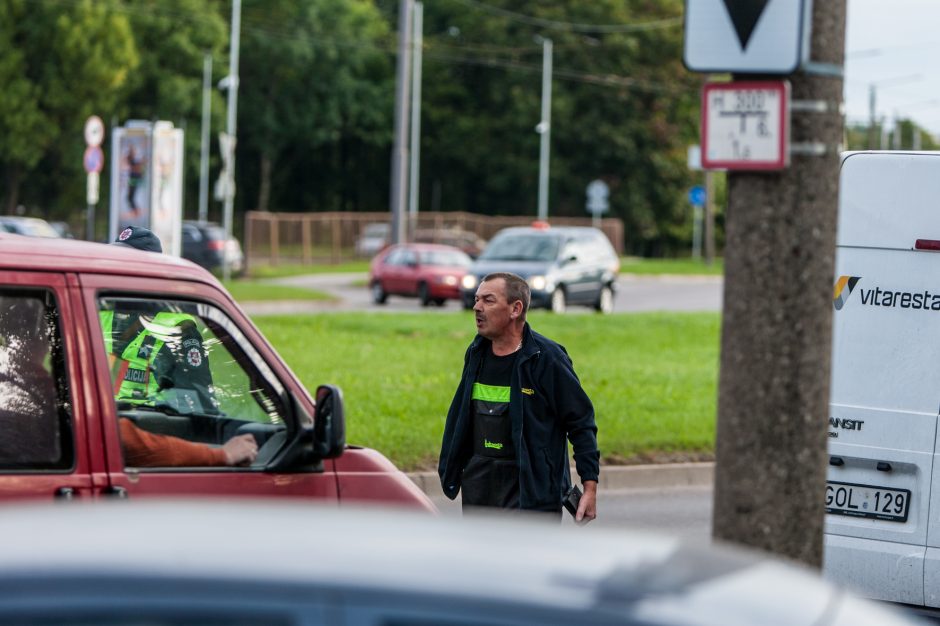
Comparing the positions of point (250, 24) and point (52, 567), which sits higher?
point (250, 24)

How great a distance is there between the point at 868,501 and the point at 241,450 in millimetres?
3366

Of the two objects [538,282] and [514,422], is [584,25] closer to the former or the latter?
[538,282]

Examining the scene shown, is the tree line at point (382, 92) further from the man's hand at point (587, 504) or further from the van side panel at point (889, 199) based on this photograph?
the man's hand at point (587, 504)

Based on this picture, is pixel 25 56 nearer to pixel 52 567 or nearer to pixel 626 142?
pixel 626 142

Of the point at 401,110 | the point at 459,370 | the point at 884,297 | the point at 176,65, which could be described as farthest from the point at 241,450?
the point at 176,65

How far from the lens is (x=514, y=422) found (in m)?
6.46

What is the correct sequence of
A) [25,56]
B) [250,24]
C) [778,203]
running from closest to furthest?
[778,203] < [25,56] < [250,24]

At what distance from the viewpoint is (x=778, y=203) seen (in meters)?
4.39

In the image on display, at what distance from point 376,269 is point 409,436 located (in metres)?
25.8

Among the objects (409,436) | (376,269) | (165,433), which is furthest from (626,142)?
(165,433)

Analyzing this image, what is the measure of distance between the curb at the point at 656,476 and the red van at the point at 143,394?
7313 mm

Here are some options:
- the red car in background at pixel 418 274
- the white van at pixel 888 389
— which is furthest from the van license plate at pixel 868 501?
the red car in background at pixel 418 274

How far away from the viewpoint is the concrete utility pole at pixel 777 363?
4340mm

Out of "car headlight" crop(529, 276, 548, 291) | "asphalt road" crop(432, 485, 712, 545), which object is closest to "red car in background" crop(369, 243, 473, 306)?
"car headlight" crop(529, 276, 548, 291)
